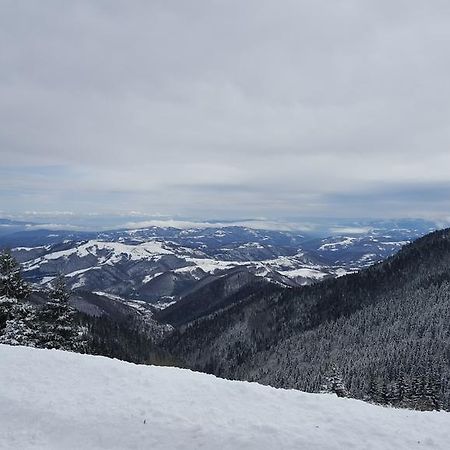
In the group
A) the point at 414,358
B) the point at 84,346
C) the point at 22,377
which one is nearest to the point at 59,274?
the point at 84,346

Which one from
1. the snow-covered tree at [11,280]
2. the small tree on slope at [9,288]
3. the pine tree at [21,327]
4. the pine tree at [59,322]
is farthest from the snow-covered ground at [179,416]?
the snow-covered tree at [11,280]

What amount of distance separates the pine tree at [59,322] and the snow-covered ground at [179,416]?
1374 cm

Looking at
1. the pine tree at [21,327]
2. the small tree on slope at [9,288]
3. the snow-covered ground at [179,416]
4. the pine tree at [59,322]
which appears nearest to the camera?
the snow-covered ground at [179,416]

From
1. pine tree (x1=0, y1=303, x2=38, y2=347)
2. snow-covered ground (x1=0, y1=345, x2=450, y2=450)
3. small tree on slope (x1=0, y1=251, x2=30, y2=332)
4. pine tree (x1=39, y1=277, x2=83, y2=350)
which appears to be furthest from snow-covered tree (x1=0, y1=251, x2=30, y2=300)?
snow-covered ground (x1=0, y1=345, x2=450, y2=450)

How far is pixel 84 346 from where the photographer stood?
36.7m

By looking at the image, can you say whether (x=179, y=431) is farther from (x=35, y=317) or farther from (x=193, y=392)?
(x=35, y=317)

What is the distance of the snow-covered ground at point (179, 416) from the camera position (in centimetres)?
1458

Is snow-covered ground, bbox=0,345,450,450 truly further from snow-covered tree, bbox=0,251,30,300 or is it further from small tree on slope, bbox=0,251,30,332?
snow-covered tree, bbox=0,251,30,300

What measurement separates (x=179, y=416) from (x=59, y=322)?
22.4 m

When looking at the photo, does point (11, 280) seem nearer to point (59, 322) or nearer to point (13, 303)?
point (13, 303)

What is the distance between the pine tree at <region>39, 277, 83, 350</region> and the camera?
113 ft

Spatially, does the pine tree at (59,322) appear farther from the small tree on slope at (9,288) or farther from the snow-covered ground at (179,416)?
the snow-covered ground at (179,416)

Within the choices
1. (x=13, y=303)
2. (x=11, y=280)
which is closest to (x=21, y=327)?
(x=13, y=303)

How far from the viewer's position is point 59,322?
3503 cm
